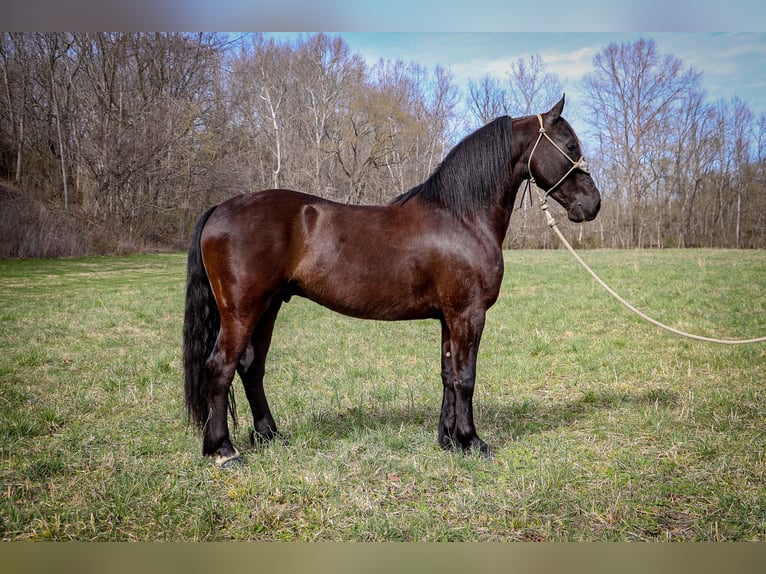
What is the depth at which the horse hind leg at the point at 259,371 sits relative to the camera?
261cm

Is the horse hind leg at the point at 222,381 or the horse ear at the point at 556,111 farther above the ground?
the horse ear at the point at 556,111

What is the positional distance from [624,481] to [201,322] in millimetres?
2276

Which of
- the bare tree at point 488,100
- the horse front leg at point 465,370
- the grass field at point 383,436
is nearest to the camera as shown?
the grass field at point 383,436

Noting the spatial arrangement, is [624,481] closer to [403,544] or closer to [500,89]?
[403,544]

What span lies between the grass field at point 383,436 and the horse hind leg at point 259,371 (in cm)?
16

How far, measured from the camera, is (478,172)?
2543 mm

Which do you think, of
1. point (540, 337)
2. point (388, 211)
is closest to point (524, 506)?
point (388, 211)

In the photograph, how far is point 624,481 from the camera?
2.28 metres

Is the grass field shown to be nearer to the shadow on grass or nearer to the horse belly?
the shadow on grass

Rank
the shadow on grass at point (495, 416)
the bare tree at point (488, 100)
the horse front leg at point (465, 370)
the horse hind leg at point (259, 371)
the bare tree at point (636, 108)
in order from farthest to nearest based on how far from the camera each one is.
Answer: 1. the bare tree at point (636, 108)
2. the bare tree at point (488, 100)
3. the shadow on grass at point (495, 416)
4. the horse hind leg at point (259, 371)
5. the horse front leg at point (465, 370)

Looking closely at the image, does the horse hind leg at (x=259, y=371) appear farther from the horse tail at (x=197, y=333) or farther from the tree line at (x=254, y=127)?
the tree line at (x=254, y=127)

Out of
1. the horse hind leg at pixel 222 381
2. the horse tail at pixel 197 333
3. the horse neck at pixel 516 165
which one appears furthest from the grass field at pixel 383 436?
the horse neck at pixel 516 165

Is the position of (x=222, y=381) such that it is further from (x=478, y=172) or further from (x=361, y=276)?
(x=478, y=172)

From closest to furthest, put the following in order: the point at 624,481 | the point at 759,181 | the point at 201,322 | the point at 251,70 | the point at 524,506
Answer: the point at 524,506 → the point at 624,481 → the point at 201,322 → the point at 251,70 → the point at 759,181
